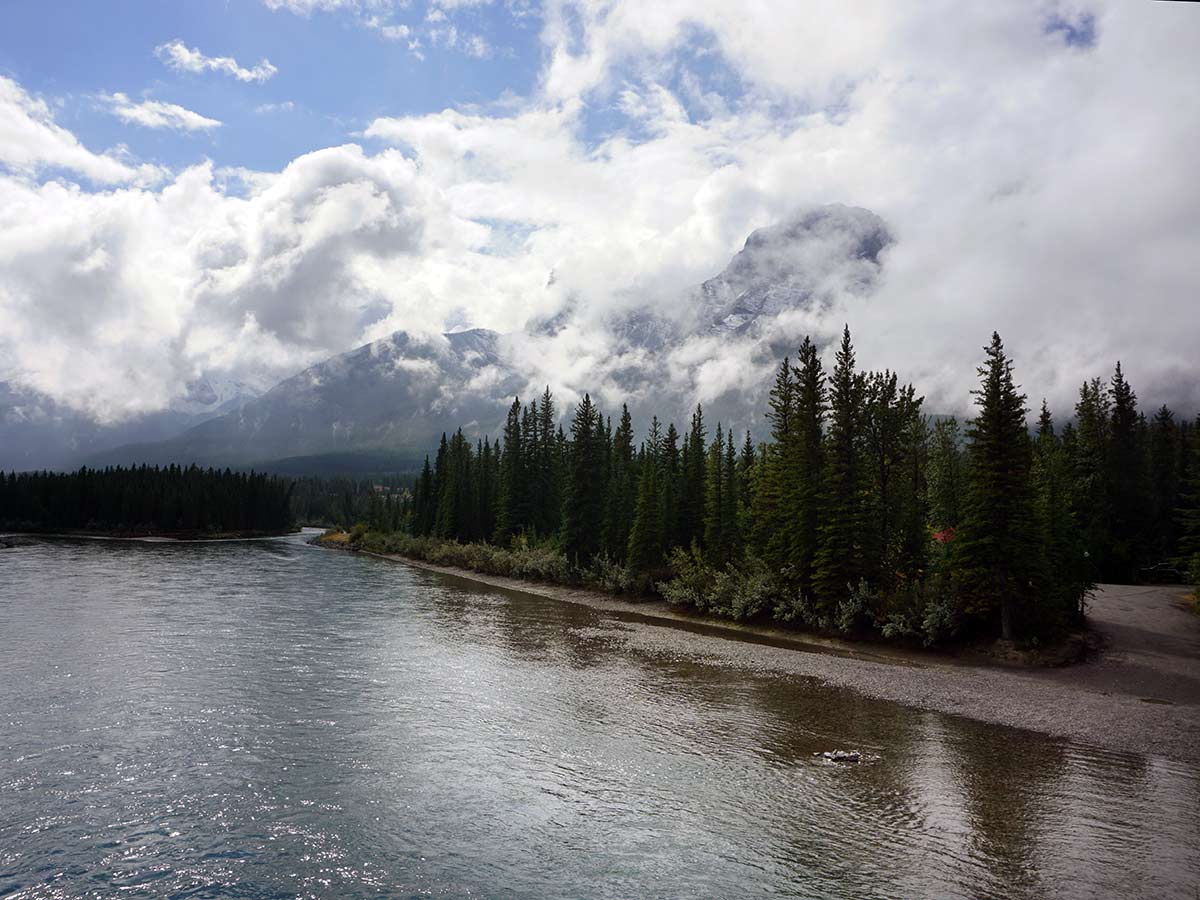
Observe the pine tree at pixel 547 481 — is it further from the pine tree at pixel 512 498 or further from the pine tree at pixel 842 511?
the pine tree at pixel 842 511

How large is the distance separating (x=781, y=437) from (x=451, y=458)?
270 feet

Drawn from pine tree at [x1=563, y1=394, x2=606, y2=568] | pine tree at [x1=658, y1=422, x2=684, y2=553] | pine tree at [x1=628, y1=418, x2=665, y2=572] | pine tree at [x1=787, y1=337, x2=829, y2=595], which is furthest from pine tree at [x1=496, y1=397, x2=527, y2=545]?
pine tree at [x1=787, y1=337, x2=829, y2=595]

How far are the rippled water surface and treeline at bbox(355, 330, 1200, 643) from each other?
13.6 metres

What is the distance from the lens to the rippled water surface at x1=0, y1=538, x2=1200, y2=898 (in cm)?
1474

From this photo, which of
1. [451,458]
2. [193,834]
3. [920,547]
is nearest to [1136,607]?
[920,547]

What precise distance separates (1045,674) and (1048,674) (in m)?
0.13

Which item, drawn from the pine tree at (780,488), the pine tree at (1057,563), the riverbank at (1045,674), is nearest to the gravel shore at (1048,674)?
the riverbank at (1045,674)

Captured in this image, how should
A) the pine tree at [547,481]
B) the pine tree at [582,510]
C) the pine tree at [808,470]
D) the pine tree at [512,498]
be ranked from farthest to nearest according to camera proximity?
the pine tree at [547,481] < the pine tree at [512,498] < the pine tree at [582,510] < the pine tree at [808,470]

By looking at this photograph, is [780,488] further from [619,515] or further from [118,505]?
[118,505]

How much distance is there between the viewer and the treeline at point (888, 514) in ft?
131

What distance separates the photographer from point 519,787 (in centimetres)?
1947

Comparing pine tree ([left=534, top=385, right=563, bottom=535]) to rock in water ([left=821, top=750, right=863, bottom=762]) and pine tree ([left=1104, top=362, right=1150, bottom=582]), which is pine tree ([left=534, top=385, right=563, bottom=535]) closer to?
pine tree ([left=1104, top=362, right=1150, bottom=582])

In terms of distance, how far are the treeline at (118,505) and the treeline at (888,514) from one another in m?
85.6

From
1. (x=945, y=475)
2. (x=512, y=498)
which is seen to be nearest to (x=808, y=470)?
(x=945, y=475)
